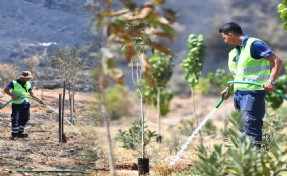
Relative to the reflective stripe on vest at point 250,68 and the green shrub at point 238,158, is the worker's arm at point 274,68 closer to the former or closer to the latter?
the reflective stripe on vest at point 250,68

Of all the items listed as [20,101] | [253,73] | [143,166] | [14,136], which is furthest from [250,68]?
[14,136]

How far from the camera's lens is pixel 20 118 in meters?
6.72

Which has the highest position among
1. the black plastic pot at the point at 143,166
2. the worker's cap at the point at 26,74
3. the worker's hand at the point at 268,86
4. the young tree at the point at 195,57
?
the young tree at the point at 195,57

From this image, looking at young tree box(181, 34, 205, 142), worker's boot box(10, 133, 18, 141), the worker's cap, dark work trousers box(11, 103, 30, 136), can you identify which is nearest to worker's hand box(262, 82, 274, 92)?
the worker's cap

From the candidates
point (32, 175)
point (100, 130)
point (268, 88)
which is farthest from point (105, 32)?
point (100, 130)

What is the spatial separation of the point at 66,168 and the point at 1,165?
29.7 inches

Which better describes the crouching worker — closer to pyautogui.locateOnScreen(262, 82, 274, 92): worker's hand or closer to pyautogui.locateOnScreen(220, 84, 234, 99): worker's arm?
pyautogui.locateOnScreen(220, 84, 234, 99): worker's arm

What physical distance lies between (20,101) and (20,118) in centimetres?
19

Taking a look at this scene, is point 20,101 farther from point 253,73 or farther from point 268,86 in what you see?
point 268,86

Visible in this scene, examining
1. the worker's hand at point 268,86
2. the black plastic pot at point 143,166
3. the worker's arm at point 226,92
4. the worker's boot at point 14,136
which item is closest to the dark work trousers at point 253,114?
the worker's hand at point 268,86

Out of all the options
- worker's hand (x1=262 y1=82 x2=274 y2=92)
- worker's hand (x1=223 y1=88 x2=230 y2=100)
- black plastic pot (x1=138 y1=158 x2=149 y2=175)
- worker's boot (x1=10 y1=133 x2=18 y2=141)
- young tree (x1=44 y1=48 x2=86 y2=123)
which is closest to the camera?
worker's hand (x1=262 y1=82 x2=274 y2=92)

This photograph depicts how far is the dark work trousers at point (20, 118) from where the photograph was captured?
21.8 ft

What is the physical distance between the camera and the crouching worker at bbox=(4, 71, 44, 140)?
6.58 m

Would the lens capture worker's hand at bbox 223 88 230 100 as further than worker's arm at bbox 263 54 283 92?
Yes
